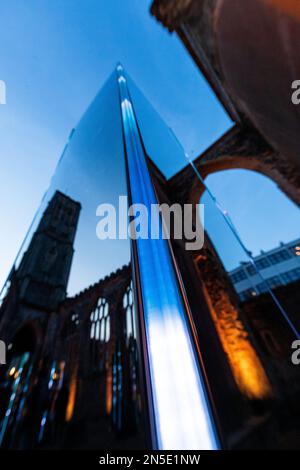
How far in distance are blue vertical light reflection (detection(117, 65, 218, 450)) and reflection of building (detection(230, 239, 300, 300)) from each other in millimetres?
14602

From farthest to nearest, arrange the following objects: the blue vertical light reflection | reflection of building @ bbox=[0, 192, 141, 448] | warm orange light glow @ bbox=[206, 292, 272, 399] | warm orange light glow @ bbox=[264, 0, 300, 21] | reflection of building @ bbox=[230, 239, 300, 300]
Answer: reflection of building @ bbox=[230, 239, 300, 300] → warm orange light glow @ bbox=[206, 292, 272, 399] → reflection of building @ bbox=[0, 192, 141, 448] → warm orange light glow @ bbox=[264, 0, 300, 21] → the blue vertical light reflection

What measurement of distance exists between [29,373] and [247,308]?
16.8ft

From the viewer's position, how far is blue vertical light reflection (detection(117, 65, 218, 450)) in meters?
0.24

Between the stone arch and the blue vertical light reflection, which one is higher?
the stone arch

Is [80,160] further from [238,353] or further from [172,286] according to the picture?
[238,353]

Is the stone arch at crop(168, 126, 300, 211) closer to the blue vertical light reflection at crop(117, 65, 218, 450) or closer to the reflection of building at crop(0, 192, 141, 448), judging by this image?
the reflection of building at crop(0, 192, 141, 448)

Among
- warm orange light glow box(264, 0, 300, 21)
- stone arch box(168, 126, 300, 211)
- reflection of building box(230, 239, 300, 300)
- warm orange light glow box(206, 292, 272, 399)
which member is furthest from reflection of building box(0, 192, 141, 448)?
reflection of building box(230, 239, 300, 300)

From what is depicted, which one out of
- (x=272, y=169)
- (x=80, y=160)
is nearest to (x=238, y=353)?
(x=272, y=169)

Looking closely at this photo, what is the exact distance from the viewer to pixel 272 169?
3.11 metres

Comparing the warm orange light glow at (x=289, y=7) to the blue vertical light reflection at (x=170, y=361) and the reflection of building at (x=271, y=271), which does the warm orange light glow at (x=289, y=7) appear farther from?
the reflection of building at (x=271, y=271)

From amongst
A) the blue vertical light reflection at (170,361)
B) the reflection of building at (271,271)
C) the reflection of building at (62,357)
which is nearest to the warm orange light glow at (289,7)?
the blue vertical light reflection at (170,361)

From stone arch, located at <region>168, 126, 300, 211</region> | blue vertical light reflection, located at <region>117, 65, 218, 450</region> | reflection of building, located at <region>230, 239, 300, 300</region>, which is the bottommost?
blue vertical light reflection, located at <region>117, 65, 218, 450</region>

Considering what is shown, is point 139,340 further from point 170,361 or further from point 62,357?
point 62,357

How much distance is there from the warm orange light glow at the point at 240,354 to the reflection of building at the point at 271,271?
11.0m
